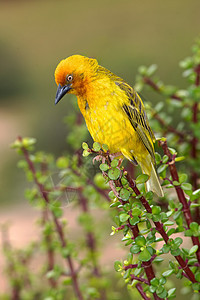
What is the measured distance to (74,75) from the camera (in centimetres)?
38

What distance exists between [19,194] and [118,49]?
0.56 m

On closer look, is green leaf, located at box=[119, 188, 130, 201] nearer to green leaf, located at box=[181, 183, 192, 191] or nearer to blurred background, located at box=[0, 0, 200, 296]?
green leaf, located at box=[181, 183, 192, 191]

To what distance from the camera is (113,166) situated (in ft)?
0.92

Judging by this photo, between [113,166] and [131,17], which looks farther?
[131,17]

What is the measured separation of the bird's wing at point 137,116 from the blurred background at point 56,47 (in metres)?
0.82

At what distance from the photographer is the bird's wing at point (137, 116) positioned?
0.39 meters

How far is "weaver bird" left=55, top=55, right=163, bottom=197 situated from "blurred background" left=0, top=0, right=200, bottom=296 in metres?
0.84

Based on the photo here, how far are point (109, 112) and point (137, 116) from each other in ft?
0.10

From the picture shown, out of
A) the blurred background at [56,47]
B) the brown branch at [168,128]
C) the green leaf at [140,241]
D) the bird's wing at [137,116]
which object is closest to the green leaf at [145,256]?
the green leaf at [140,241]

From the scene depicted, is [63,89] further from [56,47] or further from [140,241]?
[56,47]

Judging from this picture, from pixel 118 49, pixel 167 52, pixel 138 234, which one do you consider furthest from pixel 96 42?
pixel 138 234

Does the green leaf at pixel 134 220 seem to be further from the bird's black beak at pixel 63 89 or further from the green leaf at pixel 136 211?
the bird's black beak at pixel 63 89

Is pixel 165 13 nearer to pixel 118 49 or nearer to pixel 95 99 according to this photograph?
pixel 118 49

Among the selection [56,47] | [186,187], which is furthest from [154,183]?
[56,47]
